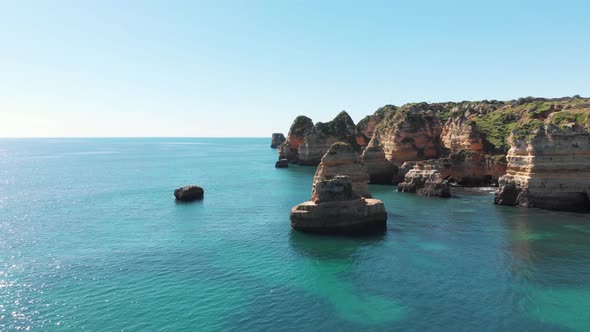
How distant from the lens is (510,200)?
65875 millimetres

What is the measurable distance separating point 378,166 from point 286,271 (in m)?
62.8

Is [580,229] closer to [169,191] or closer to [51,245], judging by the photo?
[51,245]

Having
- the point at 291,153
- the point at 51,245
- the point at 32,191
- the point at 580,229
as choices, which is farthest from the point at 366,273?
the point at 291,153

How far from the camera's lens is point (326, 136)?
441ft

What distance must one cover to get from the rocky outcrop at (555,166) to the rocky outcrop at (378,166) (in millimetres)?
34664

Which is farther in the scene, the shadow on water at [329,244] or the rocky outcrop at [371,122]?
the rocky outcrop at [371,122]

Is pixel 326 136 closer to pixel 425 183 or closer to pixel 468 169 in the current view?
pixel 468 169

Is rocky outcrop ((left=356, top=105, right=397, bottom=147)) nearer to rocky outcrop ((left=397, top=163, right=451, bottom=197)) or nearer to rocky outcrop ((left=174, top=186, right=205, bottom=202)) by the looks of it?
rocky outcrop ((left=397, top=163, right=451, bottom=197))

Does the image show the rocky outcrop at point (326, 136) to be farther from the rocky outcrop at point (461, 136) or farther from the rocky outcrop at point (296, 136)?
the rocky outcrop at point (461, 136)

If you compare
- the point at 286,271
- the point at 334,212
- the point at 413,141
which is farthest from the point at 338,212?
the point at 413,141

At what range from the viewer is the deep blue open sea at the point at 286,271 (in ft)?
92.8

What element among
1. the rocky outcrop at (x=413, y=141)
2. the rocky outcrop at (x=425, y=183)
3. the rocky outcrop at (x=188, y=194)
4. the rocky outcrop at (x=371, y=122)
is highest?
the rocky outcrop at (x=371, y=122)

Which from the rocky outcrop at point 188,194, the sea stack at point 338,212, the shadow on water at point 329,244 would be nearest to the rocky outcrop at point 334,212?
the sea stack at point 338,212

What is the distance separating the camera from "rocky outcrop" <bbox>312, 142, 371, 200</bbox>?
2479 inches
